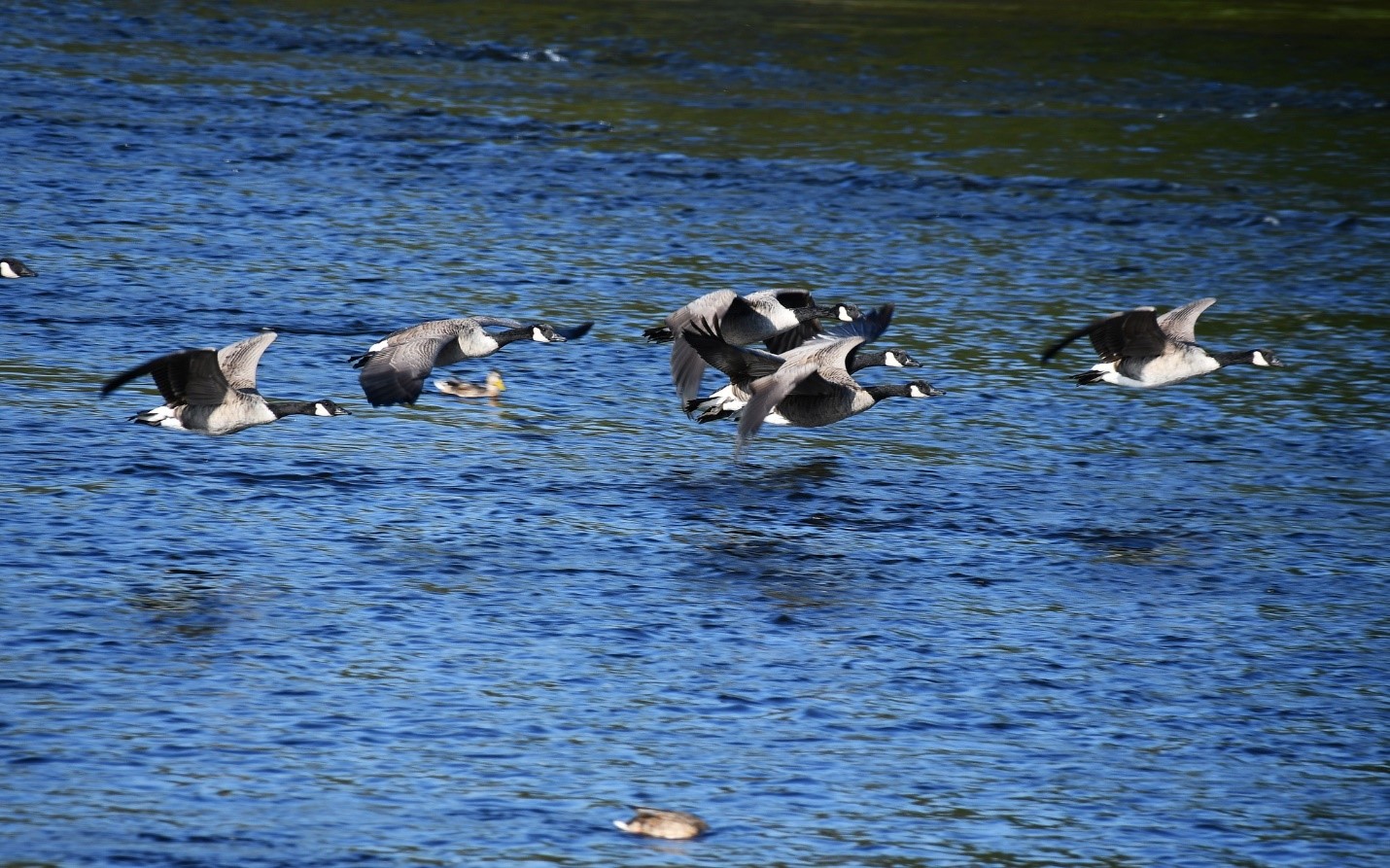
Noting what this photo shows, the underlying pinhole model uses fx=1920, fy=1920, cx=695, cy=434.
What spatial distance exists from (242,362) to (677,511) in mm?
2929

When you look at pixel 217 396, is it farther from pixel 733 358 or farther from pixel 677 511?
pixel 733 358

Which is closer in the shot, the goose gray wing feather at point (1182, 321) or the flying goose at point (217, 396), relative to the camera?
the flying goose at point (217, 396)

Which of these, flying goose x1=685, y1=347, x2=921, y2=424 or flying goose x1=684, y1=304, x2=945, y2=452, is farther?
flying goose x1=685, y1=347, x2=921, y2=424

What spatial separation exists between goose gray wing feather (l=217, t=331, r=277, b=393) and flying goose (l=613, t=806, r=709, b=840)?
5.33 meters

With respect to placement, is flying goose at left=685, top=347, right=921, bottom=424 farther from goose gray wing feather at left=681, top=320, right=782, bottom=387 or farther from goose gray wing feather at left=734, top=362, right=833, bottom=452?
goose gray wing feather at left=734, top=362, right=833, bottom=452

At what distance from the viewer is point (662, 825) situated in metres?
7.84

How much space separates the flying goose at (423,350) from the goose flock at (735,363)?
0.03 ft

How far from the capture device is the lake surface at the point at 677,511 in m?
8.39

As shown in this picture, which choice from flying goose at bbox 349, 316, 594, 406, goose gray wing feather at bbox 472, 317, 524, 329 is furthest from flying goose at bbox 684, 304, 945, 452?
goose gray wing feather at bbox 472, 317, 524, 329

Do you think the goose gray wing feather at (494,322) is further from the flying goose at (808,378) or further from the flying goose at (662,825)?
the flying goose at (662,825)

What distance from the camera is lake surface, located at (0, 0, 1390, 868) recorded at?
27.5ft

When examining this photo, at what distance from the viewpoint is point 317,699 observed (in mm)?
9172

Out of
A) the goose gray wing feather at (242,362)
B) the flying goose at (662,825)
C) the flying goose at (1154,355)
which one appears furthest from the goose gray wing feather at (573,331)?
the flying goose at (662,825)

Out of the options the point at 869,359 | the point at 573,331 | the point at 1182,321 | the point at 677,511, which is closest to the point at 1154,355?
the point at 1182,321
